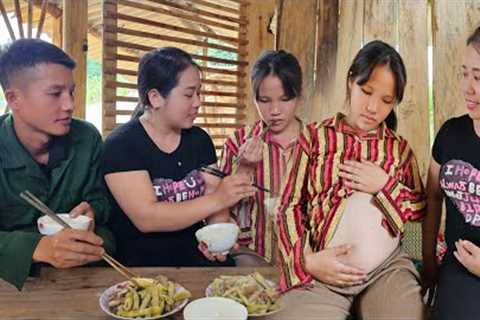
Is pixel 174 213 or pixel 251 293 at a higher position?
pixel 174 213

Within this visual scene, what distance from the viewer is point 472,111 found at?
1449 mm

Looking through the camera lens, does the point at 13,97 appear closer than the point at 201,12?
Yes

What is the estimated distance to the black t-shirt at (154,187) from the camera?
1729 mm

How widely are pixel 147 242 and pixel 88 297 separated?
0.54 m

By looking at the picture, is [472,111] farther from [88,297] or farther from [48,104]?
[48,104]

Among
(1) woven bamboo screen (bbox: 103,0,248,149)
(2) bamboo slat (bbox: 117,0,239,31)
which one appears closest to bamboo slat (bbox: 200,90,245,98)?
(1) woven bamboo screen (bbox: 103,0,248,149)

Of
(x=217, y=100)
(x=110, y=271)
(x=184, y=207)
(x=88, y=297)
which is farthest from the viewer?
(x=217, y=100)

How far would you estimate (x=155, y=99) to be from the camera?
1.86 metres

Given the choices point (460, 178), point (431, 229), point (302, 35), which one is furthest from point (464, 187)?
point (302, 35)

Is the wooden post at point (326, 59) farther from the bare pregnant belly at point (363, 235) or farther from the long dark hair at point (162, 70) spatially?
the bare pregnant belly at point (363, 235)

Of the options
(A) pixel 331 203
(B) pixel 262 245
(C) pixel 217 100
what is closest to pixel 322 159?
(A) pixel 331 203

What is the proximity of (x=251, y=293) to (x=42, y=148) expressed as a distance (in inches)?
40.8

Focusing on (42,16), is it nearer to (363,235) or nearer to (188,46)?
(188,46)

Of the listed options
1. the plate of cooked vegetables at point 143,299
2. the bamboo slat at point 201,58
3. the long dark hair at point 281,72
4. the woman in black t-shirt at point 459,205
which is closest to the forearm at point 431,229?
the woman in black t-shirt at point 459,205
